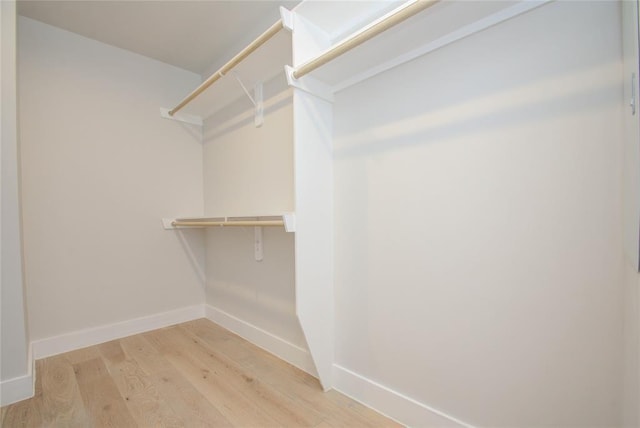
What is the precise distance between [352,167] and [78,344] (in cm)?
222

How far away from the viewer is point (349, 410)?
1.33 metres

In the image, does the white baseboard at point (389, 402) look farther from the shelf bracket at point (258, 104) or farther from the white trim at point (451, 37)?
the shelf bracket at point (258, 104)

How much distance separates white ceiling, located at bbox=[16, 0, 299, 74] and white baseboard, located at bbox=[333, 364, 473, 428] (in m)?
2.11

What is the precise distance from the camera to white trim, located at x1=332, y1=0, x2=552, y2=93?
36.9 inches

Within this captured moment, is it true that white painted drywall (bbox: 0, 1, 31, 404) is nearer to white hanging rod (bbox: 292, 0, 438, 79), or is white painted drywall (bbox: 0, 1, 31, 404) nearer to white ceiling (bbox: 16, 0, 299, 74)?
white ceiling (bbox: 16, 0, 299, 74)

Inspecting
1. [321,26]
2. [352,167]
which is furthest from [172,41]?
[352,167]

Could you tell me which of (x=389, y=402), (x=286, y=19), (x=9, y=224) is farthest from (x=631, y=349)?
(x=9, y=224)

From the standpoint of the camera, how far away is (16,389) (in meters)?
1.42

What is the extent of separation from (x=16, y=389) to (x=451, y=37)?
255 centimetres

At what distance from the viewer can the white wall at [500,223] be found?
83cm

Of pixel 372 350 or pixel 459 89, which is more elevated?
pixel 459 89

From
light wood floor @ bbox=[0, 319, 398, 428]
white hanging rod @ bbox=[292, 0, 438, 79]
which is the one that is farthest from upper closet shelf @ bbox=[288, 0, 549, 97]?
light wood floor @ bbox=[0, 319, 398, 428]

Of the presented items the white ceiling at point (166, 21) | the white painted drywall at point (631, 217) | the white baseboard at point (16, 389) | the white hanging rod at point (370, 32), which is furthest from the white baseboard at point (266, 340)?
the white ceiling at point (166, 21)

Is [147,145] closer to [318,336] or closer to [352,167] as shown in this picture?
[352,167]
